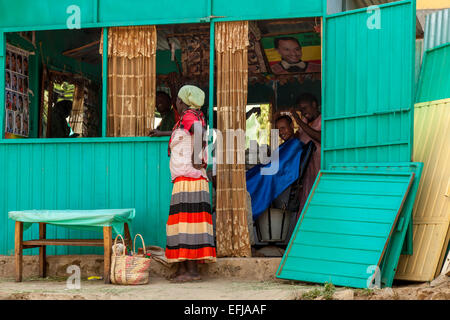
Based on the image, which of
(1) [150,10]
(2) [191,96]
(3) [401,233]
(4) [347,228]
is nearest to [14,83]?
(1) [150,10]

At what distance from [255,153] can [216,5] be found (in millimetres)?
3220

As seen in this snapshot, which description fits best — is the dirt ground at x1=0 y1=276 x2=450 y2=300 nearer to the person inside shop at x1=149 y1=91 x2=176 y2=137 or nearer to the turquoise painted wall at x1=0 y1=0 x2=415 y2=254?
the turquoise painted wall at x1=0 y1=0 x2=415 y2=254

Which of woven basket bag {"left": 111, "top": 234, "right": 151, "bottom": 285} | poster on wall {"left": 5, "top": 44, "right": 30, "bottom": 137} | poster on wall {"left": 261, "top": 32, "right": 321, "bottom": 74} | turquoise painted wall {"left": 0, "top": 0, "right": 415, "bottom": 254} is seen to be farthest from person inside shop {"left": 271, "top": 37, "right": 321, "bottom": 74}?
woven basket bag {"left": 111, "top": 234, "right": 151, "bottom": 285}

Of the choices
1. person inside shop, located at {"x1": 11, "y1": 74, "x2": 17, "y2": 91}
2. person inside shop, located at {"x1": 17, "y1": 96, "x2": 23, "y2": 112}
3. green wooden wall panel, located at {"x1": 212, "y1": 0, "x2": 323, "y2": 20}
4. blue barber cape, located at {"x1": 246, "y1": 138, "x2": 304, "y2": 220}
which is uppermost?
green wooden wall panel, located at {"x1": 212, "y1": 0, "x2": 323, "y2": 20}

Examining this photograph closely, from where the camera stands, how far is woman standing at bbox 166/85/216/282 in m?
7.21

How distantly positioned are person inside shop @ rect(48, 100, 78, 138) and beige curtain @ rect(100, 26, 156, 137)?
2.17 metres

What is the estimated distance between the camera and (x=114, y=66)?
8.13 m

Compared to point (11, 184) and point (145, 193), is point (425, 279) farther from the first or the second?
point (11, 184)

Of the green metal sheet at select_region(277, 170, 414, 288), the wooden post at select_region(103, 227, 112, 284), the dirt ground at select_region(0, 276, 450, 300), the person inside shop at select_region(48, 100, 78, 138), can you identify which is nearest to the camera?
the dirt ground at select_region(0, 276, 450, 300)

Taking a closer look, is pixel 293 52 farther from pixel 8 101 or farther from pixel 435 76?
pixel 8 101

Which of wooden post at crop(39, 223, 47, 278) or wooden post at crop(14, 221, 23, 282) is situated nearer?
wooden post at crop(14, 221, 23, 282)

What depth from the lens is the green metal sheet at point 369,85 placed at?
7.14 m

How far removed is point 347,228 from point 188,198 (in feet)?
5.38

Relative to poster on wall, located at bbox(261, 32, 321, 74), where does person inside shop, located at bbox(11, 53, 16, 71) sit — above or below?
below
